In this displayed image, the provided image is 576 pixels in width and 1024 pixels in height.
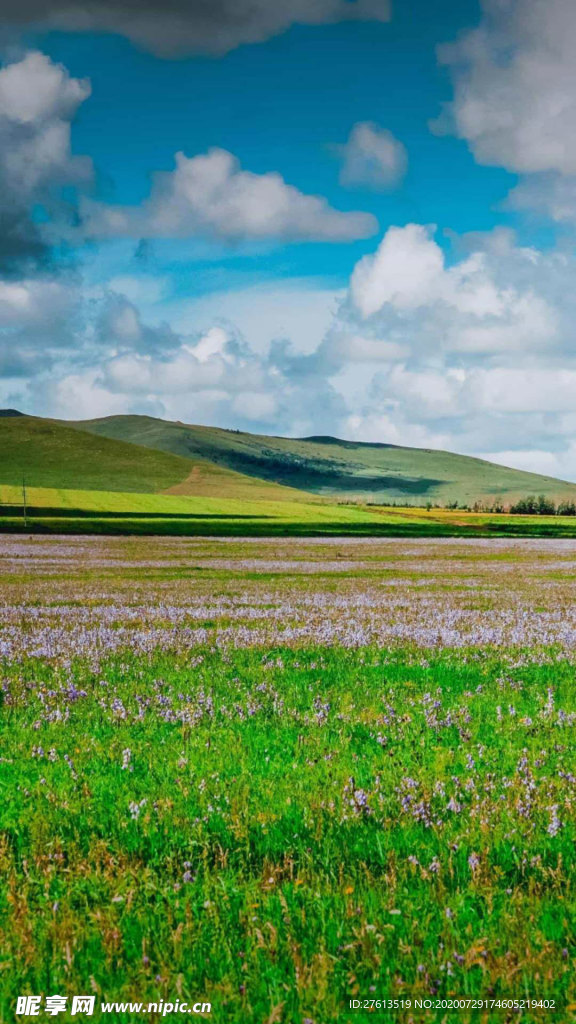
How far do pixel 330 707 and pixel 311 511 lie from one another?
121817 millimetres

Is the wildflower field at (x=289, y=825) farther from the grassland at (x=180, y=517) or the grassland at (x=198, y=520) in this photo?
the grassland at (x=180, y=517)

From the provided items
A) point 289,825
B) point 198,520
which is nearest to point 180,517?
point 198,520

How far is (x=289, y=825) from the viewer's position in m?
5.07

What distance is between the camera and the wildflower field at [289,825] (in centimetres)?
346

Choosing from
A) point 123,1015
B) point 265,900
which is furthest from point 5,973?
point 265,900

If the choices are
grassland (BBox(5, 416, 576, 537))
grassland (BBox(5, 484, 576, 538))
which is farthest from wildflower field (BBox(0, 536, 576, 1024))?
grassland (BBox(5, 416, 576, 537))

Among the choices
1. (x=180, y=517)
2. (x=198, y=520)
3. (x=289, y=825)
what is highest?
(x=180, y=517)

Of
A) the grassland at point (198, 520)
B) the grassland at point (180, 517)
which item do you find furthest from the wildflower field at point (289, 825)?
the grassland at point (180, 517)

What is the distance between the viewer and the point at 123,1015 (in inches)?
126

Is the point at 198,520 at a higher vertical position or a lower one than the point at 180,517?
lower

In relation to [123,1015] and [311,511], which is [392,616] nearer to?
[123,1015]

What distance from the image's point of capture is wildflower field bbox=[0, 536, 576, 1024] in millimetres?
3459

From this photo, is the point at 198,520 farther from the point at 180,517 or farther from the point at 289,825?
the point at 289,825

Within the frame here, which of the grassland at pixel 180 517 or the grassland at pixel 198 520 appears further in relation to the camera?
the grassland at pixel 180 517
